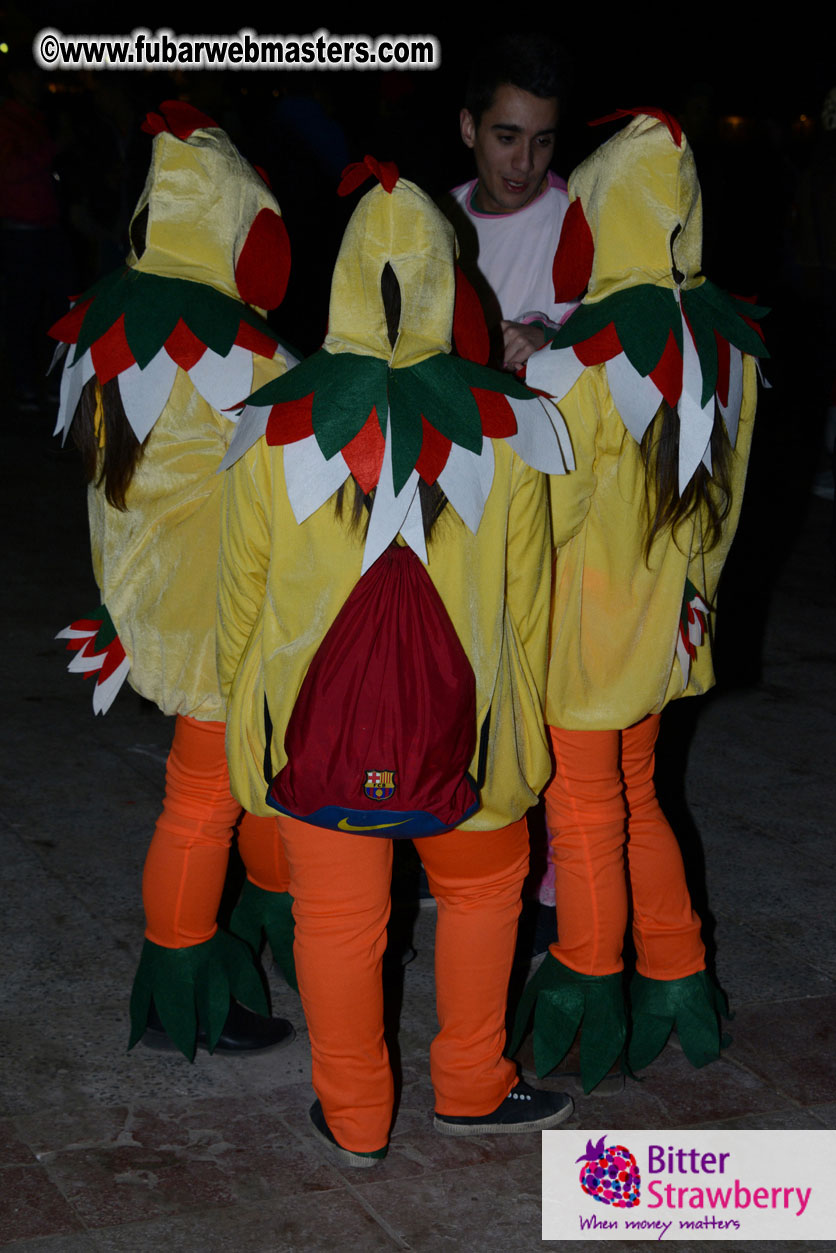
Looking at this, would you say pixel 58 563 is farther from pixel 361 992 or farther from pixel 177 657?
pixel 361 992

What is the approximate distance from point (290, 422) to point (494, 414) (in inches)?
12.9

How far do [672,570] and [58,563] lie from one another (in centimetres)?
436

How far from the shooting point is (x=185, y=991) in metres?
2.99

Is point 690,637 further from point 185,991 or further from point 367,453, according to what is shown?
point 185,991

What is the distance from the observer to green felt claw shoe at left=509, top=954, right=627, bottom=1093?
9.61ft

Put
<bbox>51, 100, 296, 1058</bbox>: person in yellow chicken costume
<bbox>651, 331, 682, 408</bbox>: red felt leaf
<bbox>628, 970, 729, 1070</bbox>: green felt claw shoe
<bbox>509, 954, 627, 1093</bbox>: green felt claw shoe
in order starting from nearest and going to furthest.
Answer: <bbox>651, 331, 682, 408</bbox>: red felt leaf < <bbox>51, 100, 296, 1058</bbox>: person in yellow chicken costume < <bbox>509, 954, 627, 1093</bbox>: green felt claw shoe < <bbox>628, 970, 729, 1070</bbox>: green felt claw shoe

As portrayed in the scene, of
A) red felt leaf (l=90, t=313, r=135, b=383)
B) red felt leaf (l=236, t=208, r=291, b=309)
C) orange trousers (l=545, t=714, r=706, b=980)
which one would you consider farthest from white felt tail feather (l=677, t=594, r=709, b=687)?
red felt leaf (l=90, t=313, r=135, b=383)

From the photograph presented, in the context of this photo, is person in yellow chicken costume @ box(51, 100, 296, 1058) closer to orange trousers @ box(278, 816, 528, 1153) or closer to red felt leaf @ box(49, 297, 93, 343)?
red felt leaf @ box(49, 297, 93, 343)

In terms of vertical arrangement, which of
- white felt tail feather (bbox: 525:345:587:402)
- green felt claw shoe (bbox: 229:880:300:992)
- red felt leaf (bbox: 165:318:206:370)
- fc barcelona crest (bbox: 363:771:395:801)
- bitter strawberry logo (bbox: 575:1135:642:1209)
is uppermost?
red felt leaf (bbox: 165:318:206:370)

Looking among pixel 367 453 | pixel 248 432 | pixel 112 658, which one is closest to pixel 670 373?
pixel 367 453

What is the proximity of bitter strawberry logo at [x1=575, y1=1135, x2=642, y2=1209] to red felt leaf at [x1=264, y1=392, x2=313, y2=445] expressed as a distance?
1.38 meters

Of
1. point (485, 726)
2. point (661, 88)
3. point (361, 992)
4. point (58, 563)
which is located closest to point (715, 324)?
point (485, 726)

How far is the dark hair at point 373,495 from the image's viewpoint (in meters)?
2.33

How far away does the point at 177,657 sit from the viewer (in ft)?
9.40
